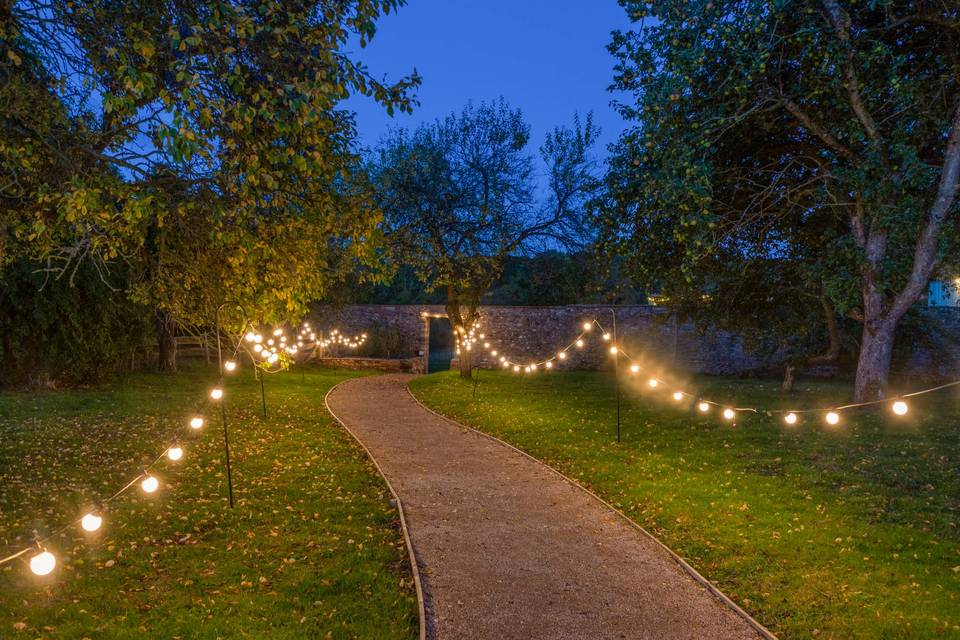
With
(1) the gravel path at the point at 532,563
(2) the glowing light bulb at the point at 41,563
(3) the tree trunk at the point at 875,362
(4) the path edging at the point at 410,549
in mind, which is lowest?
(1) the gravel path at the point at 532,563

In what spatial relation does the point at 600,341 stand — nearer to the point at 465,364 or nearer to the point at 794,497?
A: the point at 465,364

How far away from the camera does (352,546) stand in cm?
658

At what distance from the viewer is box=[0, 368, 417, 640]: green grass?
5000mm

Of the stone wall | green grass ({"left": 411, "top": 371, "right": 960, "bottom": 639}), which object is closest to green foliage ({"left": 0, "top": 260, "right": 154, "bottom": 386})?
the stone wall

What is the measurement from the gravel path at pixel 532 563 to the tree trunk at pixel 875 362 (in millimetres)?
8916

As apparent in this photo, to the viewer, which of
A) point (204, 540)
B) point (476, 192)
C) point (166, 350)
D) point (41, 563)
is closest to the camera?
point (41, 563)

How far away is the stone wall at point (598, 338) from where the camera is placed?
26.5m

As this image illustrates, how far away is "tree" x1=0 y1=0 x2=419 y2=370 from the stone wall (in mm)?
19905

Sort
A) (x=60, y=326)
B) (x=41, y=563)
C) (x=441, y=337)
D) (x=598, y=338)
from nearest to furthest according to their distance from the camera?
(x=41, y=563)
(x=60, y=326)
(x=598, y=338)
(x=441, y=337)

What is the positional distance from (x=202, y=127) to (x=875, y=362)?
47.9 feet

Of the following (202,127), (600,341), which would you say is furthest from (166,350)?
(202,127)

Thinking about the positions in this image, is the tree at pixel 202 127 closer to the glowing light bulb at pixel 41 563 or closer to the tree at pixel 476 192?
the glowing light bulb at pixel 41 563

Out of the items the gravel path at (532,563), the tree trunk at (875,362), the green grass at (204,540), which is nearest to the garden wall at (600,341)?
the tree trunk at (875,362)

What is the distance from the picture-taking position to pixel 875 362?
13484 millimetres
